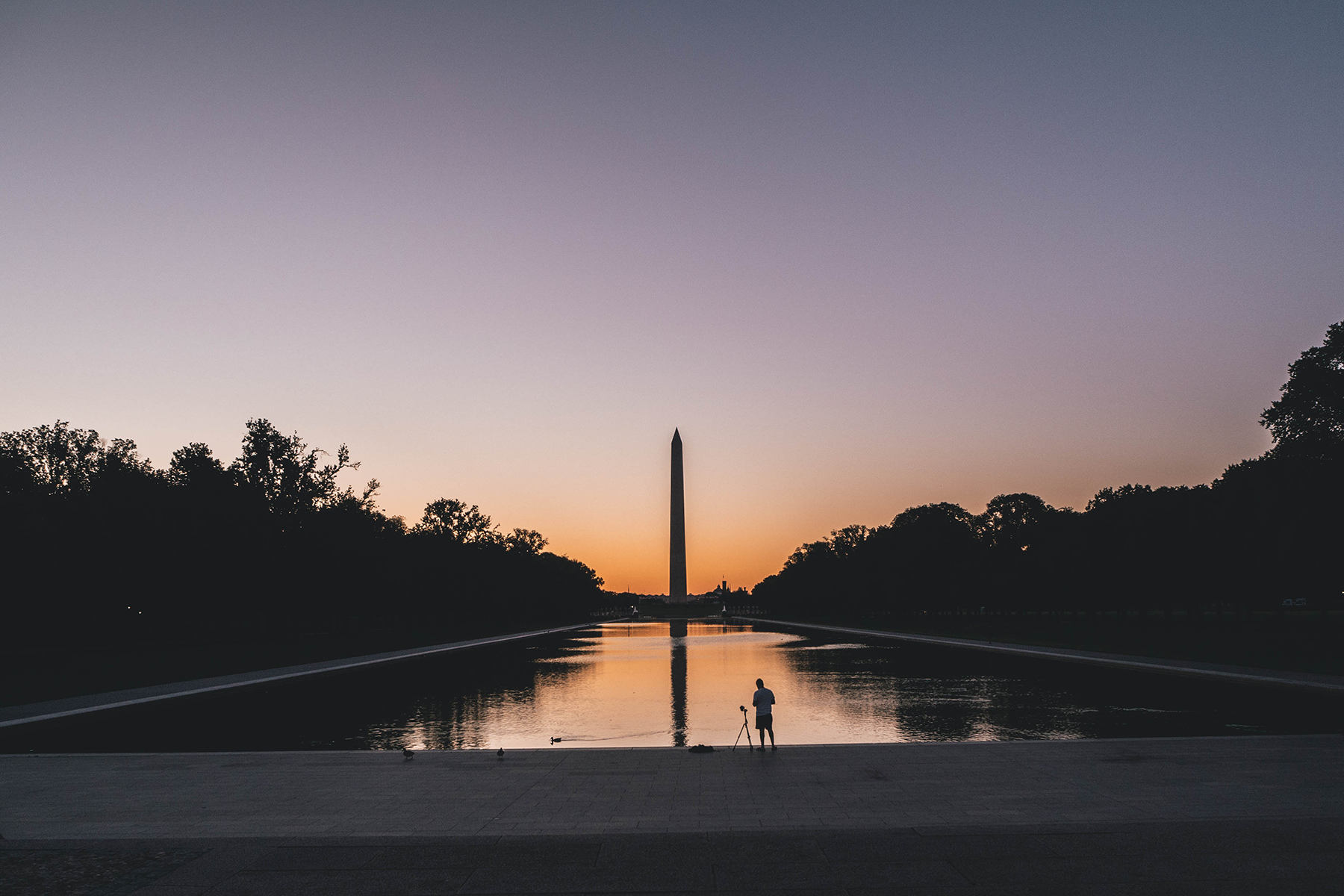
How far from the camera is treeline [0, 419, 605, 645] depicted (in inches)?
1780

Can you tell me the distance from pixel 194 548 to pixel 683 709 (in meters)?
39.0

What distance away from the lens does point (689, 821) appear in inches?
406

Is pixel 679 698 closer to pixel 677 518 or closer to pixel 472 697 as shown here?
pixel 472 697

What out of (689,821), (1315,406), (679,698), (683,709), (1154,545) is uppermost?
(1315,406)

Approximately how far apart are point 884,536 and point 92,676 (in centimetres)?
12401

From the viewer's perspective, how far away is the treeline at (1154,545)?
4334 cm

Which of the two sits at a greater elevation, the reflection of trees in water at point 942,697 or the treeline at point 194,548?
the treeline at point 194,548

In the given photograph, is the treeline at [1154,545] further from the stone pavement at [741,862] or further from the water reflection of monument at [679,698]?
the stone pavement at [741,862]

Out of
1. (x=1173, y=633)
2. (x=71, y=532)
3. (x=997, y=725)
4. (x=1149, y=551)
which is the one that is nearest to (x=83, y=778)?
(x=997, y=725)

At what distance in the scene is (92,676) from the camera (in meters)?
29.9

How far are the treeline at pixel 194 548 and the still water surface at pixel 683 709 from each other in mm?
21629

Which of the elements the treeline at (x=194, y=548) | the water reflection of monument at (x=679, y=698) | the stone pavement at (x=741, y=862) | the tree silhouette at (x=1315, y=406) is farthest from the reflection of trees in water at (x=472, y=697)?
the tree silhouette at (x=1315, y=406)

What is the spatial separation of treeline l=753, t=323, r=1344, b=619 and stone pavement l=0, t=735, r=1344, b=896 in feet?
115

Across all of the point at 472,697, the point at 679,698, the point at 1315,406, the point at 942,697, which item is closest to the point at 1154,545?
the point at 1315,406
